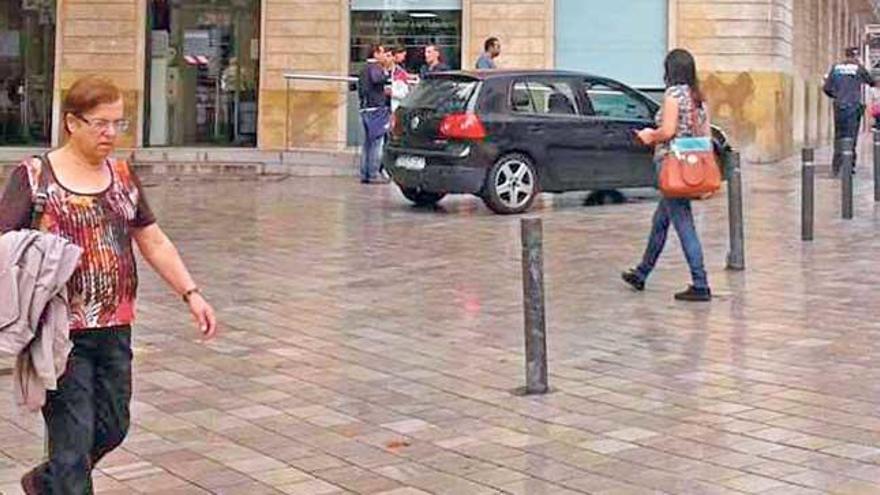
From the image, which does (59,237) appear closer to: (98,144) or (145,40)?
(98,144)

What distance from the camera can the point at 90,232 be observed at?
4340 mm

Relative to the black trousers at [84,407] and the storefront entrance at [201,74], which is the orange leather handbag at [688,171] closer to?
the black trousers at [84,407]

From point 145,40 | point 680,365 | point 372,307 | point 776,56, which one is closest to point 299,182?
point 145,40

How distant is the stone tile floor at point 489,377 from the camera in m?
5.50

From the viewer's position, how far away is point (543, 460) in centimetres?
564

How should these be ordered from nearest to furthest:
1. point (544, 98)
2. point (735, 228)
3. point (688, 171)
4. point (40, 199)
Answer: point (40, 199) < point (688, 171) < point (735, 228) < point (544, 98)

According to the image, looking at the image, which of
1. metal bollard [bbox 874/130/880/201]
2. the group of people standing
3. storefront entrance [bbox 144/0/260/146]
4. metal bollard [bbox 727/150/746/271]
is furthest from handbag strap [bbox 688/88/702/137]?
storefront entrance [bbox 144/0/260/146]

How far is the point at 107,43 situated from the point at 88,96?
19.2 meters

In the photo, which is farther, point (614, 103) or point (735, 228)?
point (614, 103)

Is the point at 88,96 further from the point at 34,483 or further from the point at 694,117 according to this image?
the point at 694,117

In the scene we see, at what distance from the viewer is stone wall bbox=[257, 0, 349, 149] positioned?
22.5 metres

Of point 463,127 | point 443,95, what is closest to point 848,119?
point 443,95

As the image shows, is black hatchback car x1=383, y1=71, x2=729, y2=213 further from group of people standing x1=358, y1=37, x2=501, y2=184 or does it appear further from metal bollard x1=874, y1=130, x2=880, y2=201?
group of people standing x1=358, y1=37, x2=501, y2=184

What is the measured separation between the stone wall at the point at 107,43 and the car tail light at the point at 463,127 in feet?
31.3
